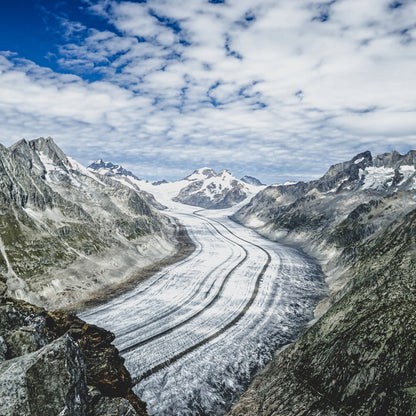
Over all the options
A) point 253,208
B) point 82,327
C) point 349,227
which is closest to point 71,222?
point 82,327

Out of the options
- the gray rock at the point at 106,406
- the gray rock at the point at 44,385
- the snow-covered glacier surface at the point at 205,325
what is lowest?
the snow-covered glacier surface at the point at 205,325

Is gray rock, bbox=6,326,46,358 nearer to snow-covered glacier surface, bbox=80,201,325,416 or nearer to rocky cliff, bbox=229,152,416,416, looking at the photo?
snow-covered glacier surface, bbox=80,201,325,416

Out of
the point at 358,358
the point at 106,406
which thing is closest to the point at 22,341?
the point at 106,406

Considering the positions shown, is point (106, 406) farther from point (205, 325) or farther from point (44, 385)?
point (205, 325)

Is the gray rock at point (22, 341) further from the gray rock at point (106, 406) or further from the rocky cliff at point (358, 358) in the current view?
the rocky cliff at point (358, 358)

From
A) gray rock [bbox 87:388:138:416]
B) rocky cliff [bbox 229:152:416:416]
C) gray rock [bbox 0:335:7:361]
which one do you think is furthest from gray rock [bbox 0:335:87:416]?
rocky cliff [bbox 229:152:416:416]

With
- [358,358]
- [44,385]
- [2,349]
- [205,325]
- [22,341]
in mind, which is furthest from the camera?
[205,325]

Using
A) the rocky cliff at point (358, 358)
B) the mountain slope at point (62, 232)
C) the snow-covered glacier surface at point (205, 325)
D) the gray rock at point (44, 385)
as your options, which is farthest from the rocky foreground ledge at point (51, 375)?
the mountain slope at point (62, 232)
